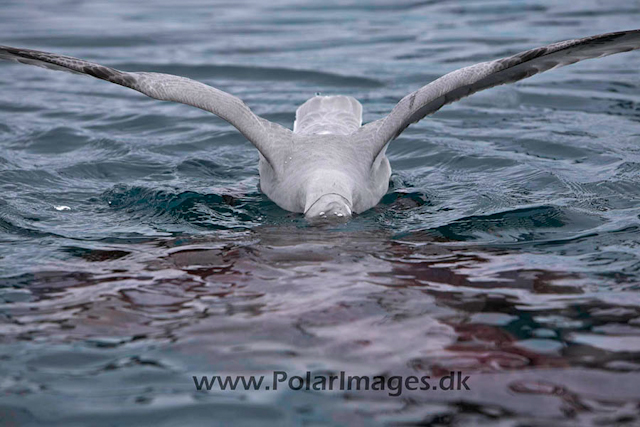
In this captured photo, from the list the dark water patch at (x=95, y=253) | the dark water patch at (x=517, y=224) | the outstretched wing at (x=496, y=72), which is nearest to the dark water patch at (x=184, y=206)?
the dark water patch at (x=95, y=253)

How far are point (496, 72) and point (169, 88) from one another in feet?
8.73

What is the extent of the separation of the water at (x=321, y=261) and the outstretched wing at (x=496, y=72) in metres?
0.77

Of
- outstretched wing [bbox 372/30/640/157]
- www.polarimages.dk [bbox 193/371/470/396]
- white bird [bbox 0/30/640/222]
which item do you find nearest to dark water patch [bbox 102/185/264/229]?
white bird [bbox 0/30/640/222]

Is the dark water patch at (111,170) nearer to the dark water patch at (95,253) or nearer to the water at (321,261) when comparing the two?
the water at (321,261)

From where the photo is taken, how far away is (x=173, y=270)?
564 cm

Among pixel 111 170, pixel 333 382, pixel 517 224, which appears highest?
pixel 111 170

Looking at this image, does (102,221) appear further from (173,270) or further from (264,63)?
(264,63)

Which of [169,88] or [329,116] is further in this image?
[329,116]

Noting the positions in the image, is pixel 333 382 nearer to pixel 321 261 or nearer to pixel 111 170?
pixel 321 261

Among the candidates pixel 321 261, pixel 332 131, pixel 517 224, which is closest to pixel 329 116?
pixel 332 131

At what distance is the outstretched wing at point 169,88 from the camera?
6723 millimetres

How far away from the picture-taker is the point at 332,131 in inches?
310

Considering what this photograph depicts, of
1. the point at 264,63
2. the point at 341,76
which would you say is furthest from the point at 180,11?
the point at 341,76

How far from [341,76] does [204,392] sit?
28.5 feet
